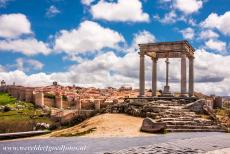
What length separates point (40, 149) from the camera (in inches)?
526

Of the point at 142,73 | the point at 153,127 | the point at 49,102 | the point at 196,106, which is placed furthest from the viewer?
the point at 49,102

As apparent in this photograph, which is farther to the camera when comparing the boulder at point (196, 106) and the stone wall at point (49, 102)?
the stone wall at point (49, 102)

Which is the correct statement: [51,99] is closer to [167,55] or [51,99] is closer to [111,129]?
[167,55]

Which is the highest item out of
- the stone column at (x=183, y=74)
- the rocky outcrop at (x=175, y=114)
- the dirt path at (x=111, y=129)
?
the stone column at (x=183, y=74)

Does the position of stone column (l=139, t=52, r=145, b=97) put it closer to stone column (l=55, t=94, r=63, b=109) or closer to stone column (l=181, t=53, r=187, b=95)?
stone column (l=181, t=53, r=187, b=95)

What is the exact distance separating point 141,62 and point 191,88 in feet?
18.9

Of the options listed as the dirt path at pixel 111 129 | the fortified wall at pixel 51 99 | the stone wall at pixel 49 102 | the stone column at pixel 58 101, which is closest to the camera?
the dirt path at pixel 111 129

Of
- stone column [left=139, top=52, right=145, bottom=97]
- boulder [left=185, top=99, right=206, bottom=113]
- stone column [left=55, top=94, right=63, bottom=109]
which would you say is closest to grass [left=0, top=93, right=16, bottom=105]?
stone column [left=55, top=94, right=63, bottom=109]

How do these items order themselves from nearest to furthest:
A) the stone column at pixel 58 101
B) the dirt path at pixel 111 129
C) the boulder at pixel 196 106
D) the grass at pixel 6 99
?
the dirt path at pixel 111 129, the boulder at pixel 196 106, the stone column at pixel 58 101, the grass at pixel 6 99

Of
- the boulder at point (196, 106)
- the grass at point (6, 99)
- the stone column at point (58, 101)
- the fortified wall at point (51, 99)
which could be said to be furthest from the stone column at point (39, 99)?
the boulder at point (196, 106)

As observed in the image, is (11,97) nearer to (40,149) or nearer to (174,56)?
(174,56)

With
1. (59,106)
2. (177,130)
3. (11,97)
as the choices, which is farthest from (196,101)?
(11,97)

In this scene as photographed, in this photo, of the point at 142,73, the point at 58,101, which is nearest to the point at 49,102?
the point at 58,101

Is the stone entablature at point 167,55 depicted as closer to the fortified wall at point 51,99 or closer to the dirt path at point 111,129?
the dirt path at point 111,129
